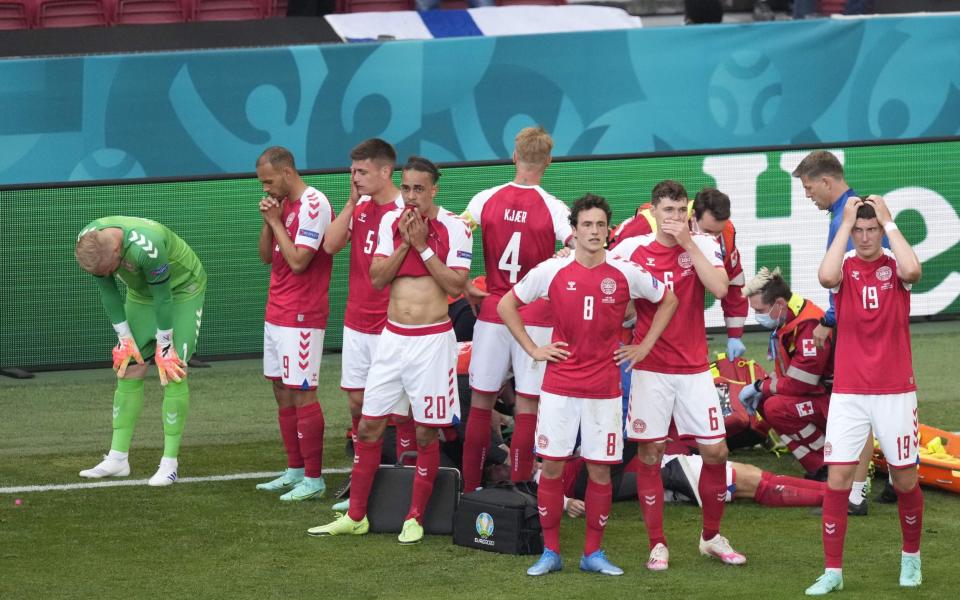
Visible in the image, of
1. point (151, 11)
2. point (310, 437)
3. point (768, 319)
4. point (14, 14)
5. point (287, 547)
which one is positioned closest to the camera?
point (287, 547)

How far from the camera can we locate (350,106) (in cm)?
1488

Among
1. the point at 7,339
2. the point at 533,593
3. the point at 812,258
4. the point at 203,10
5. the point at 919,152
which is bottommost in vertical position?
the point at 533,593

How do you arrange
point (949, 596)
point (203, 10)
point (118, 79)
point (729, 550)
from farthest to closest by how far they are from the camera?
1. point (203, 10)
2. point (118, 79)
3. point (729, 550)
4. point (949, 596)

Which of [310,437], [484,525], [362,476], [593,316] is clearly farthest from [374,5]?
[593,316]

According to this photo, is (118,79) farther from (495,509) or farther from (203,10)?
(495,509)

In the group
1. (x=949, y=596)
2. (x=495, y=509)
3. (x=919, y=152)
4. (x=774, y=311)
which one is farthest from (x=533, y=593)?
(x=919, y=152)

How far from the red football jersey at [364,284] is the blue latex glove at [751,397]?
8.80 ft

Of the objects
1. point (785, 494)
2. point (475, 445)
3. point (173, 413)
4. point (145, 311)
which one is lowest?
point (785, 494)

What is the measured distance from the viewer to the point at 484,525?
27.6 ft

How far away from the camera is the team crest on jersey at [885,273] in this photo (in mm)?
7434

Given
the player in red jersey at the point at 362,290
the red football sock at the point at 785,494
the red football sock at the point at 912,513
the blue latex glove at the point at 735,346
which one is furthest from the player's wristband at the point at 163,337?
the red football sock at the point at 912,513

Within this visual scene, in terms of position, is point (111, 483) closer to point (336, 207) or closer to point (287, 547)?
point (287, 547)

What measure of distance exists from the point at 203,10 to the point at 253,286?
4944 millimetres

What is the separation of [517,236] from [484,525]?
1.84 m
